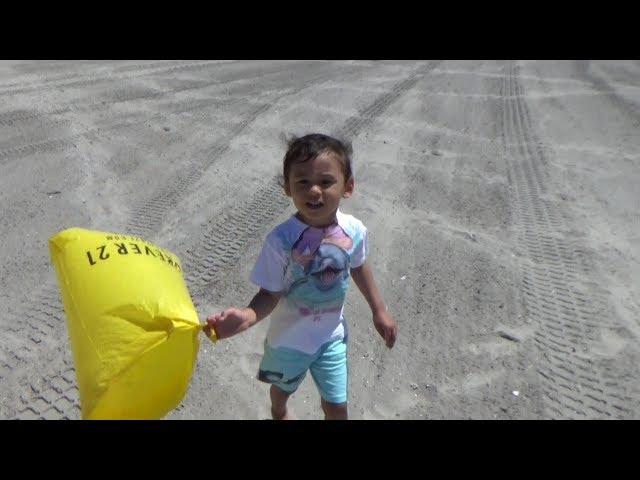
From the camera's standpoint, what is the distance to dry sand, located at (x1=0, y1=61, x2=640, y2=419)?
2711 millimetres

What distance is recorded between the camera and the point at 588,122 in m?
6.64

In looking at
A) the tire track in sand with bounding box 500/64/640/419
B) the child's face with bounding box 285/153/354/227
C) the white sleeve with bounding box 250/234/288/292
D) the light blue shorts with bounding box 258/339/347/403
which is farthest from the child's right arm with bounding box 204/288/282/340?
the tire track in sand with bounding box 500/64/640/419

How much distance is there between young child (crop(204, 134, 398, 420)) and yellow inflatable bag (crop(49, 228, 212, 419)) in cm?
25

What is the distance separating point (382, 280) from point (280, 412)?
1.45 meters

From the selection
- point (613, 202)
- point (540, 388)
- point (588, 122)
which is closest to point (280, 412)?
point (540, 388)

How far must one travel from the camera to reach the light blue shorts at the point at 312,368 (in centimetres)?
204

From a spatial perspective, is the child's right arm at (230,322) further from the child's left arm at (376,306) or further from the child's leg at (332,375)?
the child's left arm at (376,306)

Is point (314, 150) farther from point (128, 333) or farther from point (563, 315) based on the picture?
point (563, 315)

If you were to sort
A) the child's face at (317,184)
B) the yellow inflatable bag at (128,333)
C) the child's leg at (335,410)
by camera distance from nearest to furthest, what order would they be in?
1. the yellow inflatable bag at (128,333)
2. the child's face at (317,184)
3. the child's leg at (335,410)

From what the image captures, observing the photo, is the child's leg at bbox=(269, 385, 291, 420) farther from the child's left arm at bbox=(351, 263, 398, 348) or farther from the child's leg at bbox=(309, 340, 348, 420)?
the child's left arm at bbox=(351, 263, 398, 348)

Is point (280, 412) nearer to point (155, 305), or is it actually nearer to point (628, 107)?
point (155, 305)

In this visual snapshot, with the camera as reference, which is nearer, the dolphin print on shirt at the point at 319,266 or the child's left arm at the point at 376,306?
the dolphin print on shirt at the point at 319,266

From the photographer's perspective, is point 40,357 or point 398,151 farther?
point 398,151

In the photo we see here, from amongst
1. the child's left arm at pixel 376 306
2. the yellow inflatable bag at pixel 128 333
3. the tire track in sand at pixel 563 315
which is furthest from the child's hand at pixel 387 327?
the tire track in sand at pixel 563 315
